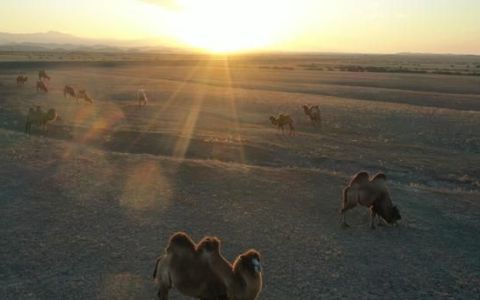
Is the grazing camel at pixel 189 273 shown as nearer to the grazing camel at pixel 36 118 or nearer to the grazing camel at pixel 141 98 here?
the grazing camel at pixel 36 118

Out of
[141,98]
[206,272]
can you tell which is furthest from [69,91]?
[206,272]

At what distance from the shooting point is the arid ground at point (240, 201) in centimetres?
1173

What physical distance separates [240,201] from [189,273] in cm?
804

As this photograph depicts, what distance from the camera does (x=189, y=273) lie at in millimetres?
9195

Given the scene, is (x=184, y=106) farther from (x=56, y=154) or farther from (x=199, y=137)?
(x=56, y=154)

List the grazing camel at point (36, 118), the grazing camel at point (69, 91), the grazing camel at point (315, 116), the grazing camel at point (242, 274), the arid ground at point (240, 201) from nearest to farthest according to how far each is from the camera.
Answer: the grazing camel at point (242, 274) → the arid ground at point (240, 201) → the grazing camel at point (36, 118) → the grazing camel at point (315, 116) → the grazing camel at point (69, 91)

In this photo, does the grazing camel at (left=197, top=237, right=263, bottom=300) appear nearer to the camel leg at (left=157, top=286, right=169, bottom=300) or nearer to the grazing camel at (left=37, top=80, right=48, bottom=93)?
the camel leg at (left=157, top=286, right=169, bottom=300)

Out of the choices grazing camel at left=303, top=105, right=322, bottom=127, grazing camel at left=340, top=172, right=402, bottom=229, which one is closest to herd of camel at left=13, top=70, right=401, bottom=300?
grazing camel at left=340, top=172, right=402, bottom=229

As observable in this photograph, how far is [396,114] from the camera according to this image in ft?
124

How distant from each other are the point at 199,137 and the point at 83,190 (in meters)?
11.6

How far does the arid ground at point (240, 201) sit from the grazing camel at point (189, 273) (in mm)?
1742

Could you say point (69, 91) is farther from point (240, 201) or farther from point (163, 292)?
point (163, 292)

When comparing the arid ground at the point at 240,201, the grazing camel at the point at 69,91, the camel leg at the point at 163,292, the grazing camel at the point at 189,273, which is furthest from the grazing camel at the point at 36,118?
the grazing camel at the point at 189,273

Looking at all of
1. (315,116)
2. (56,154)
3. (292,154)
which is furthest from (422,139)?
(56,154)
